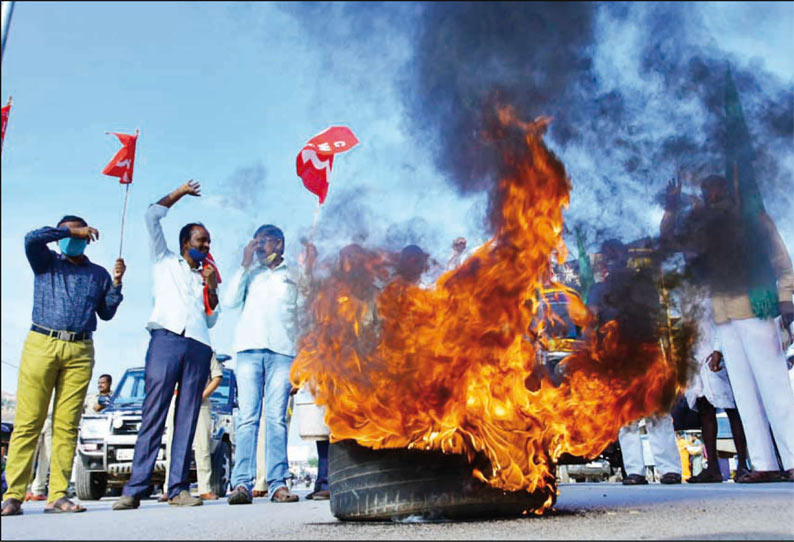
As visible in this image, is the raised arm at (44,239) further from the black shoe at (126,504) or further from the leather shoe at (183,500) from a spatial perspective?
the leather shoe at (183,500)

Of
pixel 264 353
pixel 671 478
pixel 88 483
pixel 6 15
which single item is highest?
pixel 6 15

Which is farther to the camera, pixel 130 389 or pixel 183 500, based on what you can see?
pixel 130 389

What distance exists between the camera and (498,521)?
4.00 metres

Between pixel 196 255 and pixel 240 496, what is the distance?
2165mm

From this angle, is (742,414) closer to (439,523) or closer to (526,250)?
(526,250)

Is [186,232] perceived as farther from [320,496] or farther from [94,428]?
[94,428]

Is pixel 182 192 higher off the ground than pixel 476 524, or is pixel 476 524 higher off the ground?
pixel 182 192

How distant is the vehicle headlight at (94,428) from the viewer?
10586 mm

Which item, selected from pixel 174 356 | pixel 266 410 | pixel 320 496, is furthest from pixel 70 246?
pixel 320 496

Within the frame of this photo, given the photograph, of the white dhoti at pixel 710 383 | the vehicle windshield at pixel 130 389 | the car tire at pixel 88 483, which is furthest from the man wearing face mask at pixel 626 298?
the vehicle windshield at pixel 130 389

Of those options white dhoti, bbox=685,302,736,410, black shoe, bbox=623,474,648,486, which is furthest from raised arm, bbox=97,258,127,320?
black shoe, bbox=623,474,648,486

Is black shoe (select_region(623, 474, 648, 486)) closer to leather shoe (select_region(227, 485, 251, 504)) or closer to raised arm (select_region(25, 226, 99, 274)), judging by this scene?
leather shoe (select_region(227, 485, 251, 504))

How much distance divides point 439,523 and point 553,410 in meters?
0.95

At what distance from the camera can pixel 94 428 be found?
10.6m
